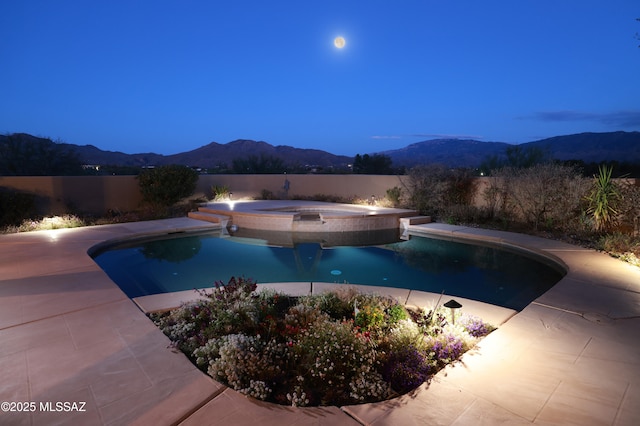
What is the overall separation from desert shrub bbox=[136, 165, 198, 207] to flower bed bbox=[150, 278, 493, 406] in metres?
8.40

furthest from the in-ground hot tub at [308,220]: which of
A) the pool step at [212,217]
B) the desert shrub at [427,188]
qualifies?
the desert shrub at [427,188]

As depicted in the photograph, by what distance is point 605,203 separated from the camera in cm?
710

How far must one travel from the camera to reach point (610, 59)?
16.5 meters

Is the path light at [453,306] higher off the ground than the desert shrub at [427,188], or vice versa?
the desert shrub at [427,188]

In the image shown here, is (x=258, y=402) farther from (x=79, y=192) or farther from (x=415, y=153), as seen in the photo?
(x=415, y=153)

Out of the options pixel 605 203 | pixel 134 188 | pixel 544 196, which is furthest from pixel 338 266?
pixel 134 188

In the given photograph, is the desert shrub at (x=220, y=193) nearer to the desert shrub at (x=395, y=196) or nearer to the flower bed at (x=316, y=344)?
the desert shrub at (x=395, y=196)

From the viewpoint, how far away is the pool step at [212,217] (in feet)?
29.9

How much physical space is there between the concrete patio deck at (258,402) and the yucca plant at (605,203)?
3.96 metres

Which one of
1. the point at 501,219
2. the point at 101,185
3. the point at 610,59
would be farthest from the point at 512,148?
the point at 101,185

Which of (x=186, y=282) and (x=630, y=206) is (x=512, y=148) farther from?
(x=186, y=282)

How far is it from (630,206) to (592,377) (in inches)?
255

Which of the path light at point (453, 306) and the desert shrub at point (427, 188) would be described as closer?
the path light at point (453, 306)

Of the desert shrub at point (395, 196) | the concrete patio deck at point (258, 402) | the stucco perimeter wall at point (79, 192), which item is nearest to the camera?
the concrete patio deck at point (258, 402)
